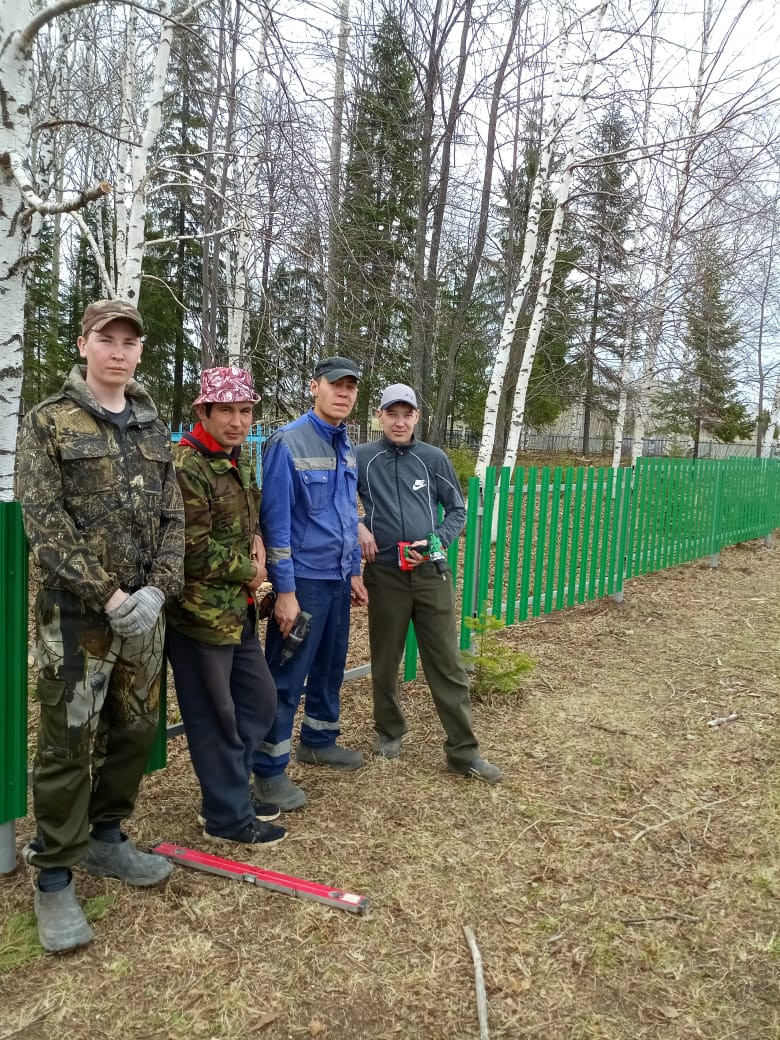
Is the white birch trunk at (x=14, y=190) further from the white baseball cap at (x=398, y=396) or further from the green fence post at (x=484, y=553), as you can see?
the green fence post at (x=484, y=553)

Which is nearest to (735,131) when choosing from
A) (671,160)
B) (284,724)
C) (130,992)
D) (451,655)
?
(671,160)

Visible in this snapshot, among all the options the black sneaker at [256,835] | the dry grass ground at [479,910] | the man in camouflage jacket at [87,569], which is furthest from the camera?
the black sneaker at [256,835]

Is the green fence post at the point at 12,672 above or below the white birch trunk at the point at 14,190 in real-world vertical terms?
below

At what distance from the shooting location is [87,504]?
229 centimetres

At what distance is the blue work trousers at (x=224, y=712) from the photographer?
8.88ft

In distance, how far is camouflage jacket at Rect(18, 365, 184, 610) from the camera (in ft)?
7.20

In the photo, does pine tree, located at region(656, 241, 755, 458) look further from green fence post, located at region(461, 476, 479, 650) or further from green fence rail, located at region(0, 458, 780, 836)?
green fence post, located at region(461, 476, 479, 650)

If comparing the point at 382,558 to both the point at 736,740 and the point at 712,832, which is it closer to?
the point at 712,832

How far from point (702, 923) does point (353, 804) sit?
1508 millimetres

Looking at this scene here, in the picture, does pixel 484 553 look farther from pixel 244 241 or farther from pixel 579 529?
pixel 244 241

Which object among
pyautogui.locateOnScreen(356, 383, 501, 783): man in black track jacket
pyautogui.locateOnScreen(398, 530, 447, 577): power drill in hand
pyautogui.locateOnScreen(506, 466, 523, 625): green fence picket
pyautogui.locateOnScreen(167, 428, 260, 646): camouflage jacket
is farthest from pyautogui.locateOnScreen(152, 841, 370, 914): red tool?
pyautogui.locateOnScreen(506, 466, 523, 625): green fence picket

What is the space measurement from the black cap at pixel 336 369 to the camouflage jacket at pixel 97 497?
92 cm

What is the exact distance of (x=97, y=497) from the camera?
230 cm

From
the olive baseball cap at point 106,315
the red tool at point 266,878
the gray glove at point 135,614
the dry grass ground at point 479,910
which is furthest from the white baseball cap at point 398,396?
the red tool at point 266,878
